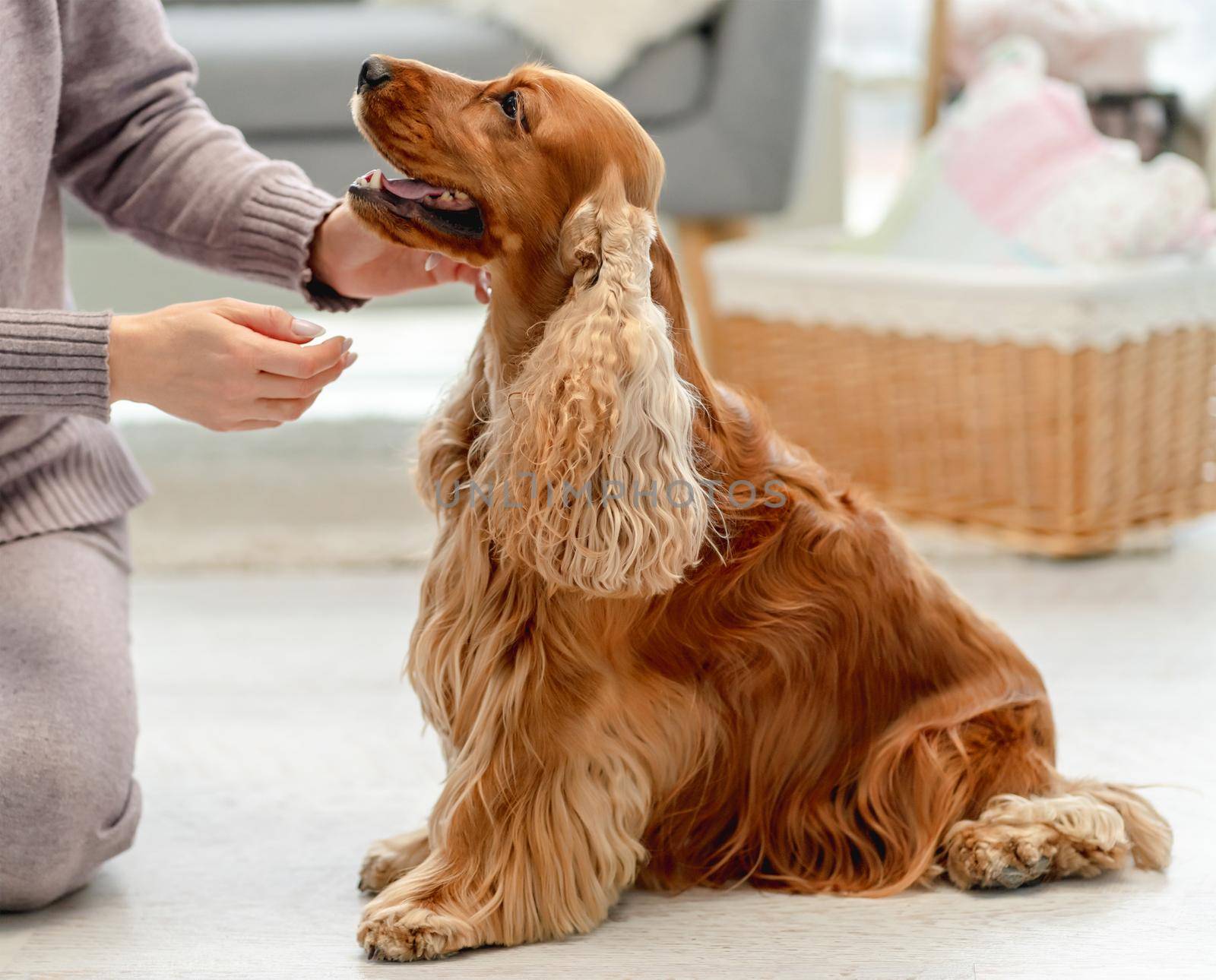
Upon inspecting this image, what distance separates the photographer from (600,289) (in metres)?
1.21

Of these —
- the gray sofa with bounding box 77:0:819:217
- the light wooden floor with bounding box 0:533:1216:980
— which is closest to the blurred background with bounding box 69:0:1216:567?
the gray sofa with bounding box 77:0:819:217

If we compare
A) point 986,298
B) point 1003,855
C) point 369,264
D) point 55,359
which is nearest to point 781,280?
point 986,298

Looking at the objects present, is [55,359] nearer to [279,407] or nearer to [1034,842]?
[279,407]

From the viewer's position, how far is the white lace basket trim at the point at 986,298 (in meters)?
2.39

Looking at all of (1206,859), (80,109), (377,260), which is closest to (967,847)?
(1206,859)

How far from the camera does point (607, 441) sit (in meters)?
1.19

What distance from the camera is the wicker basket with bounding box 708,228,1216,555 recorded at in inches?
95.1

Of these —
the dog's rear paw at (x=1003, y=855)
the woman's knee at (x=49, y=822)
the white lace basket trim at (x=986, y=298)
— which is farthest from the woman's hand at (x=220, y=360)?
the white lace basket trim at (x=986, y=298)

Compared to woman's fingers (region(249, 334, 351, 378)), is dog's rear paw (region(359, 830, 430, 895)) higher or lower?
lower

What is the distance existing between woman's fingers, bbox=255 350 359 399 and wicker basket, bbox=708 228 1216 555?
57.9 inches

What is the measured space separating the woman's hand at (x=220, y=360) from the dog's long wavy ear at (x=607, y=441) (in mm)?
193

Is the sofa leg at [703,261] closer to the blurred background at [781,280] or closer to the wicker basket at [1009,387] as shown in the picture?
the blurred background at [781,280]

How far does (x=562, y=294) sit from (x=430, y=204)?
5.5 inches

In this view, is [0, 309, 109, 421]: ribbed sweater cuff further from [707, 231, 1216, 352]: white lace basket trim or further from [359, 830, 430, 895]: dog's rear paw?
[707, 231, 1216, 352]: white lace basket trim
